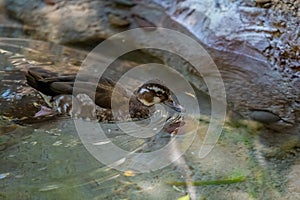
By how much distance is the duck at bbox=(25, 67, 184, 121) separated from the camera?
9.00ft

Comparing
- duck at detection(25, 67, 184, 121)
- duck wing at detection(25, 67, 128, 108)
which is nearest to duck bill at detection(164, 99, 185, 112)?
duck at detection(25, 67, 184, 121)

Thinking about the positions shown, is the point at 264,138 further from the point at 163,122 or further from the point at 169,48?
the point at 169,48

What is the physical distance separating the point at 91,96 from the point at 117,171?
579 millimetres

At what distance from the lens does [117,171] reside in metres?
2.33

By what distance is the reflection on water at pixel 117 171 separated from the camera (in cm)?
220

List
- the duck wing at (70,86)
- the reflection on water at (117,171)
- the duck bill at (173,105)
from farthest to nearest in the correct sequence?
the duck bill at (173,105) → the duck wing at (70,86) → the reflection on water at (117,171)

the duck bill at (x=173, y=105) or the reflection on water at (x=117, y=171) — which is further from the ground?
the duck bill at (x=173, y=105)

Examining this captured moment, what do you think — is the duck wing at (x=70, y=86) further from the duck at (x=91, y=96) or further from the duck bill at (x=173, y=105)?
the duck bill at (x=173, y=105)

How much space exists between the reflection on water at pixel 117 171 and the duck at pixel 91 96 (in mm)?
93

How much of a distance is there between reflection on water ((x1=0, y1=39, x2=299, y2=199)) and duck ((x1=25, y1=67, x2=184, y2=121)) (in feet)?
0.31

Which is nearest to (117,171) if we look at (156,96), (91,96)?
(91,96)

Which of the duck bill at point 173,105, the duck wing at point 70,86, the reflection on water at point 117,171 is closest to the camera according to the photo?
the reflection on water at point 117,171

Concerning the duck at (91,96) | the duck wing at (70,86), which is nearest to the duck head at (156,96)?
the duck at (91,96)

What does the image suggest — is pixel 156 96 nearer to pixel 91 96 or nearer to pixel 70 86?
pixel 91 96
